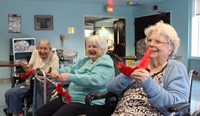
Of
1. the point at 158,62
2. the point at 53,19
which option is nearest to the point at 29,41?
the point at 53,19

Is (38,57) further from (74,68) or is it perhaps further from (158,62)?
(158,62)

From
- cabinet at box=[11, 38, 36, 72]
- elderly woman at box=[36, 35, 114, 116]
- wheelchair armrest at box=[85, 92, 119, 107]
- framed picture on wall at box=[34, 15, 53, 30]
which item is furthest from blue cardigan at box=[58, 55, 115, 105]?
framed picture on wall at box=[34, 15, 53, 30]

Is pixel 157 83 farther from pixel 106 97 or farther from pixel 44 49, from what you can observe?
pixel 44 49

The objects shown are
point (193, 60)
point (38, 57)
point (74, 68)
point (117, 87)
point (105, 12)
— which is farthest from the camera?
point (105, 12)

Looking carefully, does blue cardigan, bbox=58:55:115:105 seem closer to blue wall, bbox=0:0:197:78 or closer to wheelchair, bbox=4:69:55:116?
wheelchair, bbox=4:69:55:116

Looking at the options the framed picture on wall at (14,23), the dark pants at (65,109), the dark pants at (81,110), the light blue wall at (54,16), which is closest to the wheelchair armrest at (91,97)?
the dark pants at (81,110)

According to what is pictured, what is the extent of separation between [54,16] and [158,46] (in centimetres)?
622

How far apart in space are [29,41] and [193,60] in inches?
176

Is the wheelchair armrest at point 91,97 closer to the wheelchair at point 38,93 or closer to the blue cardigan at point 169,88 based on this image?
the blue cardigan at point 169,88

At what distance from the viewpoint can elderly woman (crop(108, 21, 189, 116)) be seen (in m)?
1.47

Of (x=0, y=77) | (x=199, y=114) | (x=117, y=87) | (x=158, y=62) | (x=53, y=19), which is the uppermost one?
(x=53, y=19)

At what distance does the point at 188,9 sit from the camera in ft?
21.7

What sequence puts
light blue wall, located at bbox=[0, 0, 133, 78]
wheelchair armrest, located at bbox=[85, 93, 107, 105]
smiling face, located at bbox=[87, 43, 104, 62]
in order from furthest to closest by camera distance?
light blue wall, located at bbox=[0, 0, 133, 78] < smiling face, located at bbox=[87, 43, 104, 62] < wheelchair armrest, located at bbox=[85, 93, 107, 105]

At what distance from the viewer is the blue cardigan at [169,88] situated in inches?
56.9
